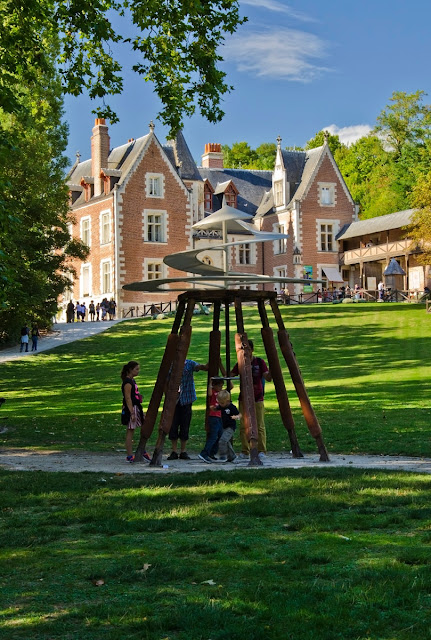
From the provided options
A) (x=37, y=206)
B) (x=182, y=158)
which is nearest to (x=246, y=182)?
(x=182, y=158)

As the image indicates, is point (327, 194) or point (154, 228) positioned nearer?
point (154, 228)

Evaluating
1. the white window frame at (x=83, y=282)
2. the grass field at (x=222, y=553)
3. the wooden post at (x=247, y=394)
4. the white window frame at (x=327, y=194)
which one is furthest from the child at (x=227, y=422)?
the white window frame at (x=327, y=194)

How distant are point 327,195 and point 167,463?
52217mm

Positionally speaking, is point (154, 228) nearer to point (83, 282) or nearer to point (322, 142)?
point (83, 282)

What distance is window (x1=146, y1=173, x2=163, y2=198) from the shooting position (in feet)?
183

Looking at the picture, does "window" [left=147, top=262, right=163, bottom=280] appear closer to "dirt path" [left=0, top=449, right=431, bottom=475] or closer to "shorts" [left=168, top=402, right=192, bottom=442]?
"dirt path" [left=0, top=449, right=431, bottom=475]

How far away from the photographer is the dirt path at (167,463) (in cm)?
1130

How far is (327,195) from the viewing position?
6266 cm

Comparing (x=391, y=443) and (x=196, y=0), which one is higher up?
(x=196, y=0)

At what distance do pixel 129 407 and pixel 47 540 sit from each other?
6184mm

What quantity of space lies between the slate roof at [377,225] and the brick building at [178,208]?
3.82 feet

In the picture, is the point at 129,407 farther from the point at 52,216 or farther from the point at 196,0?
the point at 52,216

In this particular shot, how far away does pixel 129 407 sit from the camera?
13336 mm

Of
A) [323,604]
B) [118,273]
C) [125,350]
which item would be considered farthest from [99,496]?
[118,273]
